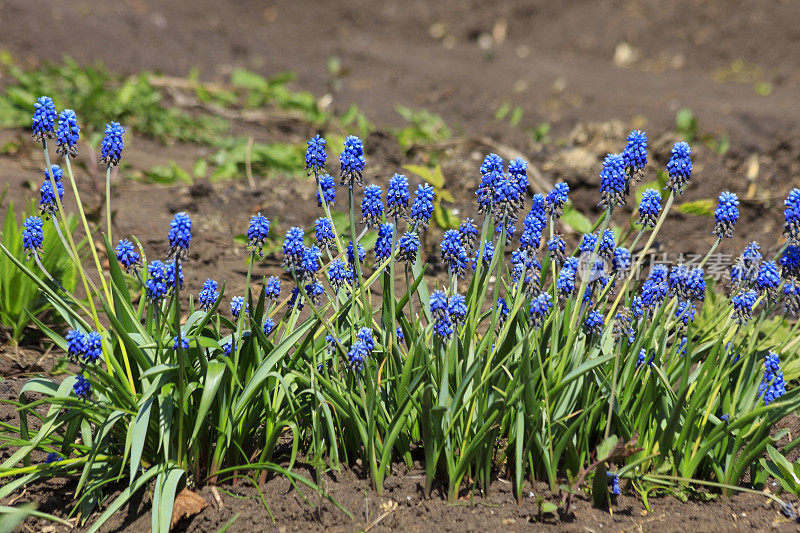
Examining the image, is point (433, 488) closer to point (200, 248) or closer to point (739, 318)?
point (739, 318)

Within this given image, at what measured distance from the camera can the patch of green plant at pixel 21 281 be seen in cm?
335

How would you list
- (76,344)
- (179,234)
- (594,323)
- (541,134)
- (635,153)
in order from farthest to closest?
(541,134) → (594,323) → (635,153) → (76,344) → (179,234)

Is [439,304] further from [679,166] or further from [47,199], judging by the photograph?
[47,199]

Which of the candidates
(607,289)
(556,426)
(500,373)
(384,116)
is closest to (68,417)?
(500,373)

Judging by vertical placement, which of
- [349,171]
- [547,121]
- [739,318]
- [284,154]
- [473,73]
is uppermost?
[473,73]

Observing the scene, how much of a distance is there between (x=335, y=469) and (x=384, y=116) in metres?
5.55

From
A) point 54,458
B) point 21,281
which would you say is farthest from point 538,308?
point 21,281

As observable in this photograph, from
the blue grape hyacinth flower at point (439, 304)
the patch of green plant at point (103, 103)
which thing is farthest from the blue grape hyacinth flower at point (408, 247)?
the patch of green plant at point (103, 103)

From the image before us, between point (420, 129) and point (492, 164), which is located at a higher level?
point (420, 129)

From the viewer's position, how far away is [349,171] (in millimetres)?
2379

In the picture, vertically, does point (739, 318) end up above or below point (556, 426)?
above

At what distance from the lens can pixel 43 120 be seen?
2326 millimetres

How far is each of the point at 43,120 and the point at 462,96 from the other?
20.9 ft

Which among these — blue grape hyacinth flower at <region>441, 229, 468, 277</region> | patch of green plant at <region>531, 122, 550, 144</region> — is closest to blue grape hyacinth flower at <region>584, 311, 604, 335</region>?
blue grape hyacinth flower at <region>441, 229, 468, 277</region>
